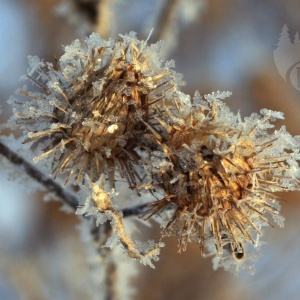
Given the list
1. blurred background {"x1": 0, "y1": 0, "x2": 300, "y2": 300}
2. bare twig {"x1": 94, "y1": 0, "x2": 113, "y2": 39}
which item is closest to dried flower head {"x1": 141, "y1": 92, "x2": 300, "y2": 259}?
bare twig {"x1": 94, "y1": 0, "x2": 113, "y2": 39}

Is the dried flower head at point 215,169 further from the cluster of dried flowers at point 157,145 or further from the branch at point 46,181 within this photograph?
the branch at point 46,181

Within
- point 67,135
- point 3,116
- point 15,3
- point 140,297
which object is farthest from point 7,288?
point 67,135

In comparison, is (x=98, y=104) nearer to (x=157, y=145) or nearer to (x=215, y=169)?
(x=157, y=145)

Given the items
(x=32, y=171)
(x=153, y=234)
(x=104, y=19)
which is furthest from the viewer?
(x=153, y=234)

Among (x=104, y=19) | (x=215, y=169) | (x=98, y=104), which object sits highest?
(x=104, y=19)

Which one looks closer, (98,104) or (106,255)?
(98,104)

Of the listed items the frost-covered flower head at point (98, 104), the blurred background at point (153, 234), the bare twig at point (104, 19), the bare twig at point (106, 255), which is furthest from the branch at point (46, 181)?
the blurred background at point (153, 234)

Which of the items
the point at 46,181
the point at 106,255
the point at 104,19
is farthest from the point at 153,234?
the point at 104,19
